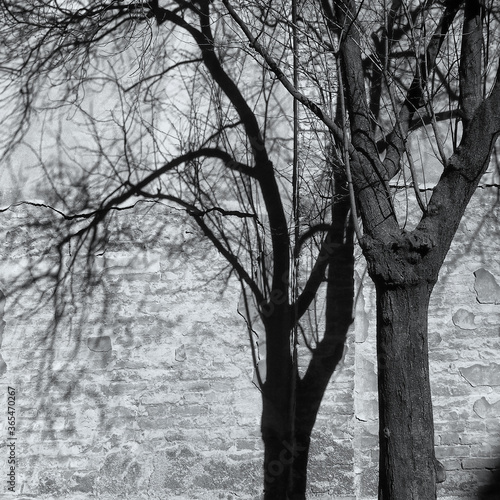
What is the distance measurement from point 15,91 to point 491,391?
423 centimetres

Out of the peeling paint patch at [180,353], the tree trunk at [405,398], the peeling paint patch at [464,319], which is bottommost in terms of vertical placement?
the tree trunk at [405,398]

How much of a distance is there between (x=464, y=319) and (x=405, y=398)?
1968 mm

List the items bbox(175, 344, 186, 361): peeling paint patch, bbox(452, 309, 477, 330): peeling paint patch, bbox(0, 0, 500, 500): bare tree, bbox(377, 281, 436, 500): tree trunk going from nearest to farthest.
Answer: bbox(377, 281, 436, 500): tree trunk < bbox(0, 0, 500, 500): bare tree < bbox(175, 344, 186, 361): peeling paint patch < bbox(452, 309, 477, 330): peeling paint patch

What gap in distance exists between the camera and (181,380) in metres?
5.20

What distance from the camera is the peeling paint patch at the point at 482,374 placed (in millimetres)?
5293

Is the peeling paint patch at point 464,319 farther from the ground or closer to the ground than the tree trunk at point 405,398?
farther from the ground

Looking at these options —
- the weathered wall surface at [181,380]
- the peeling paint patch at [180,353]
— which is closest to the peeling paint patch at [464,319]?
the weathered wall surface at [181,380]

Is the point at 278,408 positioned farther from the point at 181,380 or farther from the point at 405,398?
the point at 405,398

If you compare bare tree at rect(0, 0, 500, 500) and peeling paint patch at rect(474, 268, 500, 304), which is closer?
bare tree at rect(0, 0, 500, 500)

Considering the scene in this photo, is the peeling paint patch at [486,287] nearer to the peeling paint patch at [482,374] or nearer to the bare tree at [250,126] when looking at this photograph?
the peeling paint patch at [482,374]

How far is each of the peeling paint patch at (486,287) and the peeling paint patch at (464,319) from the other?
127 mm

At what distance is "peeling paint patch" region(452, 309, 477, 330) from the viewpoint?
210 inches

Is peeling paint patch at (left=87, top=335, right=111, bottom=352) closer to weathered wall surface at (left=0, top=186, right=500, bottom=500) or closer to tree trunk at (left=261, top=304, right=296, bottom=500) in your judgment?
weathered wall surface at (left=0, top=186, right=500, bottom=500)

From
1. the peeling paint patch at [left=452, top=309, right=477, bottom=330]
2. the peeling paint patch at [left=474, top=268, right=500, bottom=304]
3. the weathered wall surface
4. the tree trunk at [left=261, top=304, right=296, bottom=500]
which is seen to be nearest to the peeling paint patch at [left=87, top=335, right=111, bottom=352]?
the weathered wall surface
